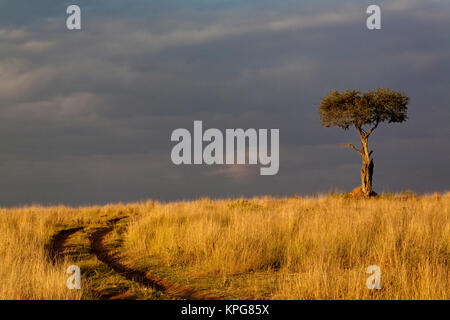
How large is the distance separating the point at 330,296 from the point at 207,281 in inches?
116

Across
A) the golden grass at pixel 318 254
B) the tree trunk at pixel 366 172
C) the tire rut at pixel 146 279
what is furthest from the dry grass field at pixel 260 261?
the tree trunk at pixel 366 172

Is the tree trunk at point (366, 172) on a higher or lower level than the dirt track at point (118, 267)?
higher

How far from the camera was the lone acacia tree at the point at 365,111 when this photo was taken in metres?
28.7

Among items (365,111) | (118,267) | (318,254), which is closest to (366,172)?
(365,111)

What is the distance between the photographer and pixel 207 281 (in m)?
9.23

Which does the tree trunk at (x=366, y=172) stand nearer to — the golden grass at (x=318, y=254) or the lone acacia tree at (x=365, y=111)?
the lone acacia tree at (x=365, y=111)

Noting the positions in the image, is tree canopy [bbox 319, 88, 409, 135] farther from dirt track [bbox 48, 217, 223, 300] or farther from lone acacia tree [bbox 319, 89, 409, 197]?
dirt track [bbox 48, 217, 223, 300]

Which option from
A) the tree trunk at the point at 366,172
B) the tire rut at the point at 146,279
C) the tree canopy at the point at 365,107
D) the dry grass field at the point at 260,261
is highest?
the tree canopy at the point at 365,107

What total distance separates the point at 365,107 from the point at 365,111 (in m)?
0.39

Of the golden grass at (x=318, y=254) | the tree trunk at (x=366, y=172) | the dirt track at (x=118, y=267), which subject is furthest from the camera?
the tree trunk at (x=366, y=172)

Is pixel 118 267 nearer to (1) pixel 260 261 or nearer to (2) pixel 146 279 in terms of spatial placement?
(2) pixel 146 279

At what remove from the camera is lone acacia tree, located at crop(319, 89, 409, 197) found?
94.2ft

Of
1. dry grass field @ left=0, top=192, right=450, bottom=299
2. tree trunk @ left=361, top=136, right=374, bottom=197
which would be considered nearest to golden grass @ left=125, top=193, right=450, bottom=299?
dry grass field @ left=0, top=192, right=450, bottom=299
